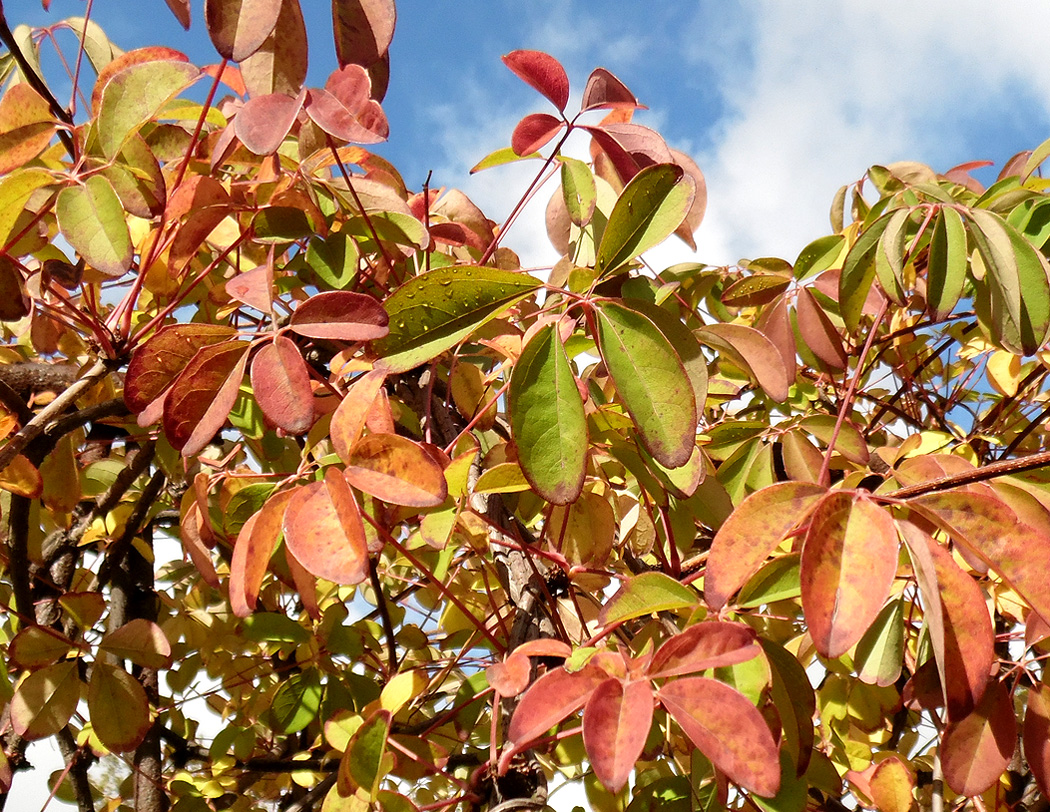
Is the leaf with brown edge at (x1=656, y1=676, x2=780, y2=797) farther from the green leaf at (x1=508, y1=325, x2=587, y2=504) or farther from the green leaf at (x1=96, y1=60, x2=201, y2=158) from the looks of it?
the green leaf at (x1=96, y1=60, x2=201, y2=158)

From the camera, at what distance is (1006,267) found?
103cm

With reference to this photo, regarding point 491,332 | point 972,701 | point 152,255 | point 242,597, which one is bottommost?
point 972,701

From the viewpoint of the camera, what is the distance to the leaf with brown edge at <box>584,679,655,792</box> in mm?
571

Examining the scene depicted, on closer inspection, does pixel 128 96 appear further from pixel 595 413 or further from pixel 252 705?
pixel 252 705

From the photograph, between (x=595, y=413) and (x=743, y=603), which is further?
(x=595, y=413)

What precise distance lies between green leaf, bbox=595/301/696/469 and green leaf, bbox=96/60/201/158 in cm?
54

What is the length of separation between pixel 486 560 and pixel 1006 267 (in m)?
0.81

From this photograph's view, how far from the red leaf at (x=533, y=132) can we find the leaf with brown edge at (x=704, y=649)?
58 centimetres

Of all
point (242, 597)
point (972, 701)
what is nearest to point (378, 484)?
point (242, 597)

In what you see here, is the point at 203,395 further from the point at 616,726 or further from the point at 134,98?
the point at 616,726

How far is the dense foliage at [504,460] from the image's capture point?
636 millimetres

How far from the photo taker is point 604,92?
3.38 ft

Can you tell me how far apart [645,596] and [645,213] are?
1.03ft

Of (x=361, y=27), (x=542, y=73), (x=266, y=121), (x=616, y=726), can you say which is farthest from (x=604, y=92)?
(x=616, y=726)
